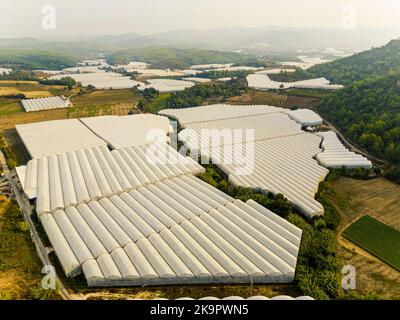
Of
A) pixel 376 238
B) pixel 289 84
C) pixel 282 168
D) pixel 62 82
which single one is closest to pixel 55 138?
pixel 282 168

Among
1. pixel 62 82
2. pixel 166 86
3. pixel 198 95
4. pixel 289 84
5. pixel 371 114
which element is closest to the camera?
pixel 371 114

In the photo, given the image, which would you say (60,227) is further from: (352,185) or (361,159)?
(361,159)

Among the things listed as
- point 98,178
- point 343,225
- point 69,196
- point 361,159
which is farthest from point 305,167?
point 69,196

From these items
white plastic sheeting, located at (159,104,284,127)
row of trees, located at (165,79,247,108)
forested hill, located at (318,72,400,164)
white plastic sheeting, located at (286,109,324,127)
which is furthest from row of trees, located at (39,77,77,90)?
forested hill, located at (318,72,400,164)

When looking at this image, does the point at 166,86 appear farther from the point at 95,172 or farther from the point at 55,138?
the point at 95,172

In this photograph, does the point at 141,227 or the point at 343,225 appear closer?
the point at 141,227

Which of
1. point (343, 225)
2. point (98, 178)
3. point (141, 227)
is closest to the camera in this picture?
point (141, 227)
